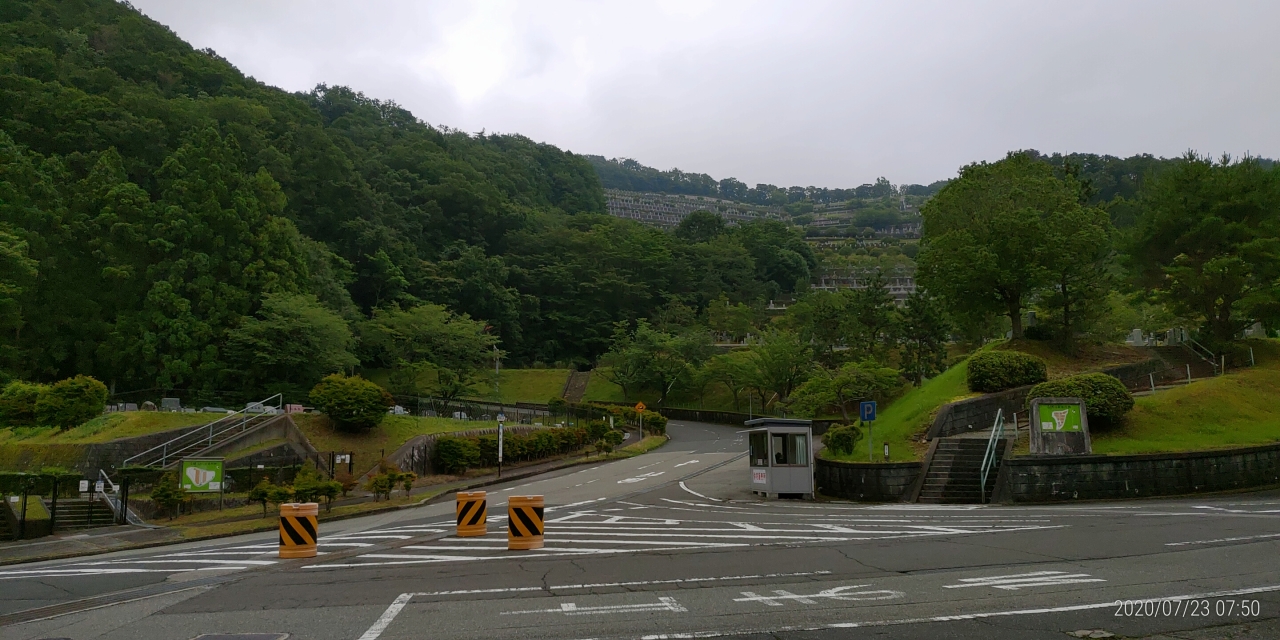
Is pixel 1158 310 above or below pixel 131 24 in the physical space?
below

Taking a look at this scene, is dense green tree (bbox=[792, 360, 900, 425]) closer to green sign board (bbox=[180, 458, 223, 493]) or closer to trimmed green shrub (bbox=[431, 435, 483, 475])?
trimmed green shrub (bbox=[431, 435, 483, 475])

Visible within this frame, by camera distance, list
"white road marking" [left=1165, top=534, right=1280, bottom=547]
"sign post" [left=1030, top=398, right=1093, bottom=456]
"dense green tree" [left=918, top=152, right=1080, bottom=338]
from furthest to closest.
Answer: "dense green tree" [left=918, top=152, right=1080, bottom=338], "sign post" [left=1030, top=398, right=1093, bottom=456], "white road marking" [left=1165, top=534, right=1280, bottom=547]

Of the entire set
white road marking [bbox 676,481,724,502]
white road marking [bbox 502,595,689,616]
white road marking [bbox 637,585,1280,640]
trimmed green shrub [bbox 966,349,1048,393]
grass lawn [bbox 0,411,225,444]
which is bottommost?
white road marking [bbox 676,481,724,502]

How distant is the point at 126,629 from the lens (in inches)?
290

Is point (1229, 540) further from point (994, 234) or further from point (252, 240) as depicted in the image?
point (252, 240)

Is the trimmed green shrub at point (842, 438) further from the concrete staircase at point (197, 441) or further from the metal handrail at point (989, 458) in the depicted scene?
the concrete staircase at point (197, 441)

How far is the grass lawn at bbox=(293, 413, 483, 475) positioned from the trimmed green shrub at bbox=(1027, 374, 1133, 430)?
80.3 feet

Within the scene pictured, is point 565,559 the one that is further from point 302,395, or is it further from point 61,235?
point 61,235

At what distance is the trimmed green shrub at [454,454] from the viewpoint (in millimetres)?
31984

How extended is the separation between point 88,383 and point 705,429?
36570mm

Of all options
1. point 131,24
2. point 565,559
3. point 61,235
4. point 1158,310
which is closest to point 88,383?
point 61,235

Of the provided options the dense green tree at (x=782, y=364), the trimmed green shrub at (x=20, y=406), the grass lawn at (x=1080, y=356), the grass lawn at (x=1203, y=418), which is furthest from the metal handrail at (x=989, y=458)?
the trimmed green shrub at (x=20, y=406)

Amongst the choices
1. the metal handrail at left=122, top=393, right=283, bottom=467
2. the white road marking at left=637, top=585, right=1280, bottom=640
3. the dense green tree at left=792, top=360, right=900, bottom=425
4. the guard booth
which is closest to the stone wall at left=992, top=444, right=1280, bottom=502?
the guard booth

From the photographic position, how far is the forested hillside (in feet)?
144
